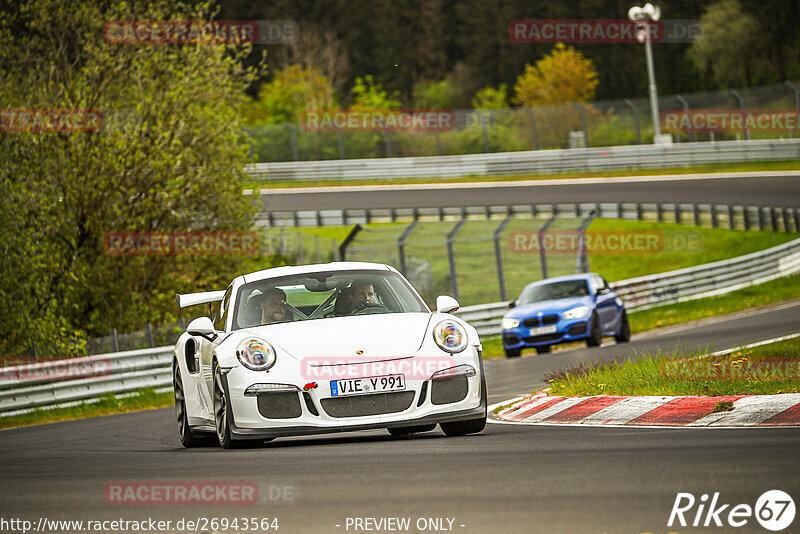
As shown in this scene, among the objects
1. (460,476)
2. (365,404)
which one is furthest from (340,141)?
(460,476)

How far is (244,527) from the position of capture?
19.4ft

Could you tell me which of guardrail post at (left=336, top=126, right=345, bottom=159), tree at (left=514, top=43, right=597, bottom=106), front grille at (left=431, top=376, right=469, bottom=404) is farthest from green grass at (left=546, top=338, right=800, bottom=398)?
tree at (left=514, top=43, right=597, bottom=106)

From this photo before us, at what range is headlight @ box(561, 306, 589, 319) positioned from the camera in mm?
20844

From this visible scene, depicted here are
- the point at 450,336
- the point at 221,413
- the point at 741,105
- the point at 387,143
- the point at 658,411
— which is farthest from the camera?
the point at 387,143

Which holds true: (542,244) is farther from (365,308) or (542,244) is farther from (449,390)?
(449,390)

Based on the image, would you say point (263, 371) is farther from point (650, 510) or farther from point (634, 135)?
point (634, 135)

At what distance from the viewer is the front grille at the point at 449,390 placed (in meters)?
8.77

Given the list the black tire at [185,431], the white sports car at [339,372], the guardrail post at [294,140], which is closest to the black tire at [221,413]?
the white sports car at [339,372]

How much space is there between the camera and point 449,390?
29.0 feet

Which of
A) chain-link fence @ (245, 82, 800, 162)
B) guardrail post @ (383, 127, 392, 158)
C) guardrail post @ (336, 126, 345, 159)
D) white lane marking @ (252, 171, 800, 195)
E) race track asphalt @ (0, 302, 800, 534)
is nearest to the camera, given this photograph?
race track asphalt @ (0, 302, 800, 534)

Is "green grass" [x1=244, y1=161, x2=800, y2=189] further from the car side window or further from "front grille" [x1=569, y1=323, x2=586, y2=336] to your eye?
the car side window

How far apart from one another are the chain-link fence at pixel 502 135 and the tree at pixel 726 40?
1969 cm

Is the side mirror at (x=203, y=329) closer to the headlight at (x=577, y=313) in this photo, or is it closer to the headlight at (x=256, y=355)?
the headlight at (x=256, y=355)

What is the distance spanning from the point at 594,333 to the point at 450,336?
12.4 metres
